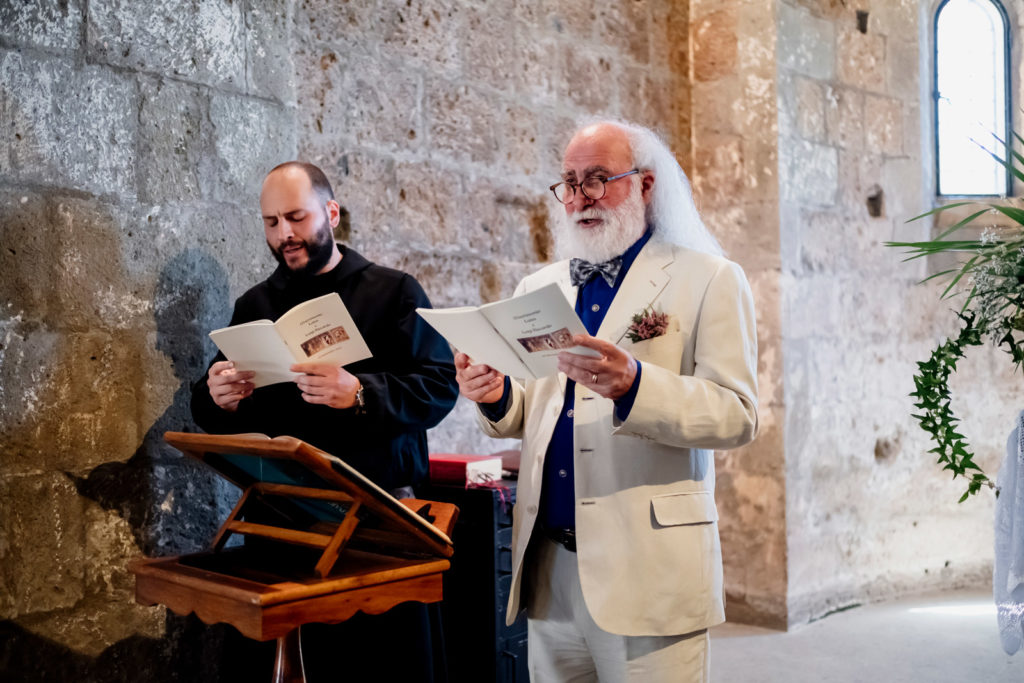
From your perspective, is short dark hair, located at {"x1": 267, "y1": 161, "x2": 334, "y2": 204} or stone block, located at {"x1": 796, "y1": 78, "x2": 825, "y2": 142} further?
stone block, located at {"x1": 796, "y1": 78, "x2": 825, "y2": 142}

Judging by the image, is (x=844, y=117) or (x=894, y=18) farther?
(x=894, y=18)

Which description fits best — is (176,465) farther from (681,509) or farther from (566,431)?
(681,509)

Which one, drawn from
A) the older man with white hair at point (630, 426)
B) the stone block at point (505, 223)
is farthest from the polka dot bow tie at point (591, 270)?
the stone block at point (505, 223)

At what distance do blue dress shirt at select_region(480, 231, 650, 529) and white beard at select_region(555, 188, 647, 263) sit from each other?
33 millimetres

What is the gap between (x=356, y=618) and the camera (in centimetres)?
296

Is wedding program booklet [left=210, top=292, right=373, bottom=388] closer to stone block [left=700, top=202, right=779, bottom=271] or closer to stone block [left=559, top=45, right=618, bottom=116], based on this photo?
stone block [left=559, top=45, right=618, bottom=116]

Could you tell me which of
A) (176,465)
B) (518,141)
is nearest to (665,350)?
(176,465)

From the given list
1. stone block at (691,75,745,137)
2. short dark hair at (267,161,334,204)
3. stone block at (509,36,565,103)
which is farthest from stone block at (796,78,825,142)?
short dark hair at (267,161,334,204)

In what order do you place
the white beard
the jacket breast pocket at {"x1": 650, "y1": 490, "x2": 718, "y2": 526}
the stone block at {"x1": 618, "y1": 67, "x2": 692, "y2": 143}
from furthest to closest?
1. the stone block at {"x1": 618, "y1": 67, "x2": 692, "y2": 143}
2. the white beard
3. the jacket breast pocket at {"x1": 650, "y1": 490, "x2": 718, "y2": 526}

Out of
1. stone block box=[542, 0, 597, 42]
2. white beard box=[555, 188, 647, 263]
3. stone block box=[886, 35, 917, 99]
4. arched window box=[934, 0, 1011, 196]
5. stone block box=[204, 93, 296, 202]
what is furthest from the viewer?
arched window box=[934, 0, 1011, 196]

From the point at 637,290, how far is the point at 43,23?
1913mm

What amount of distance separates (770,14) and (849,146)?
2.82 feet

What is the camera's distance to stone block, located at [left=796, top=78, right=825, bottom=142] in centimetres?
541

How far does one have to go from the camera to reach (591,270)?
7.91 feet
